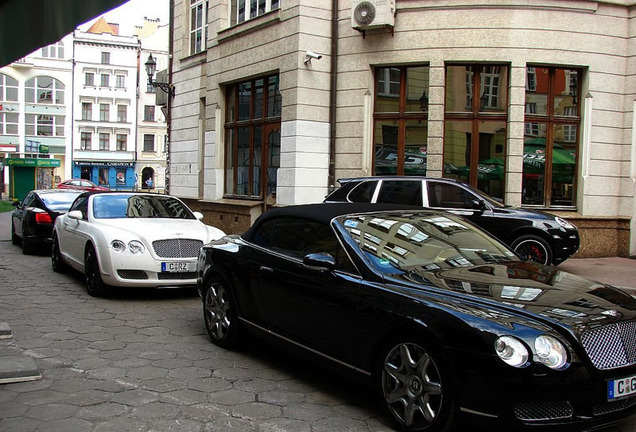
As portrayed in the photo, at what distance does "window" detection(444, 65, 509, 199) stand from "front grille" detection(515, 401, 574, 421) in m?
10.3

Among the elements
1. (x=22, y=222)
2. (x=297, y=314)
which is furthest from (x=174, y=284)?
(x=22, y=222)

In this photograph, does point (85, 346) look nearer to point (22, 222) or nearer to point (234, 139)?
point (22, 222)

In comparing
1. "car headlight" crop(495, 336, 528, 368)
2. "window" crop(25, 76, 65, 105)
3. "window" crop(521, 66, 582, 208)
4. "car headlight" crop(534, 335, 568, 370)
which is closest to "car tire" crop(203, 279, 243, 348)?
"car headlight" crop(495, 336, 528, 368)

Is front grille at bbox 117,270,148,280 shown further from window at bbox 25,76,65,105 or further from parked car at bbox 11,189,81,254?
window at bbox 25,76,65,105

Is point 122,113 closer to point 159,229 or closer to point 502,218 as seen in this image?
point 159,229

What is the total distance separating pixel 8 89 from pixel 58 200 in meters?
55.9

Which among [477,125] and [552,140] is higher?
[477,125]

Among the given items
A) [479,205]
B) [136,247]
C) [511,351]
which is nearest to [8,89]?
[136,247]

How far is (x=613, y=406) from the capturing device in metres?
3.43

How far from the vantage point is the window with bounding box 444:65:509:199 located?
43.3ft

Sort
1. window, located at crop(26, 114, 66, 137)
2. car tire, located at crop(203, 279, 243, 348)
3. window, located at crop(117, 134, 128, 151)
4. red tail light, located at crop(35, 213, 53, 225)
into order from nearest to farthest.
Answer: car tire, located at crop(203, 279, 243, 348), red tail light, located at crop(35, 213, 53, 225), window, located at crop(26, 114, 66, 137), window, located at crop(117, 134, 128, 151)

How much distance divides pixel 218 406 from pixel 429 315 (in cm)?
171

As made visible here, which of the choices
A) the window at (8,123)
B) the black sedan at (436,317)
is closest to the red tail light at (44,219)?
the black sedan at (436,317)

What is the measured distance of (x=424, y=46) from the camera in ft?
43.8
